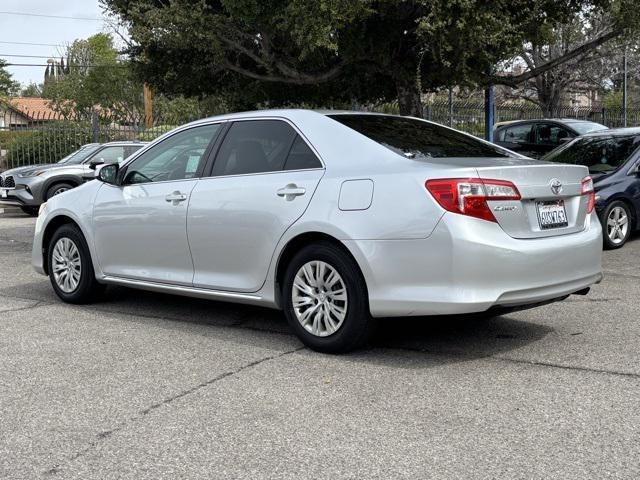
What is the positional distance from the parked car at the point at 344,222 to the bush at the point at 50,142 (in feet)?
59.2

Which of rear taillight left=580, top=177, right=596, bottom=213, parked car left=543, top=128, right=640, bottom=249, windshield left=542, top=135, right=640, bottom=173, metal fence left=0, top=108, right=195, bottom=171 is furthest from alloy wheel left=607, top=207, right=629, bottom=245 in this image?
metal fence left=0, top=108, right=195, bottom=171

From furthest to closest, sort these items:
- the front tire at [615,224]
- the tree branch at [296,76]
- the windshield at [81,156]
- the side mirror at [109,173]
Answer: the windshield at [81,156], the tree branch at [296,76], the front tire at [615,224], the side mirror at [109,173]

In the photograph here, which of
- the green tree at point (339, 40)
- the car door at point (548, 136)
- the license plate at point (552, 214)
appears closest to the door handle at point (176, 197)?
the license plate at point (552, 214)

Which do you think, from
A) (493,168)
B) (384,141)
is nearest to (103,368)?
(384,141)

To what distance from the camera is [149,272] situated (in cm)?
663

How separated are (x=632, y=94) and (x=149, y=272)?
46950 mm

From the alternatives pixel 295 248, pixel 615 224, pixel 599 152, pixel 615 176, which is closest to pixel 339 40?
pixel 599 152

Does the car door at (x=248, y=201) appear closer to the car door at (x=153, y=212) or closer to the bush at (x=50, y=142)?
the car door at (x=153, y=212)

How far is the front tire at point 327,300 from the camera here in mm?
5203

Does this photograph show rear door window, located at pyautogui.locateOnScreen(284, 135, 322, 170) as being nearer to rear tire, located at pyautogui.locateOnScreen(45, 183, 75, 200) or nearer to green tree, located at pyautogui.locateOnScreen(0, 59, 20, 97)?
rear tire, located at pyautogui.locateOnScreen(45, 183, 75, 200)

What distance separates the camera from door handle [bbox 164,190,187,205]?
248 inches

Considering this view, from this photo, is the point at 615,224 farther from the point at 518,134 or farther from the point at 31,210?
the point at 31,210

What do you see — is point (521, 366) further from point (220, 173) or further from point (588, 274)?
point (220, 173)

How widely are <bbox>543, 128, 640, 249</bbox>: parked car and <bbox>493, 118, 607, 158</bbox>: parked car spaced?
5.19 metres
